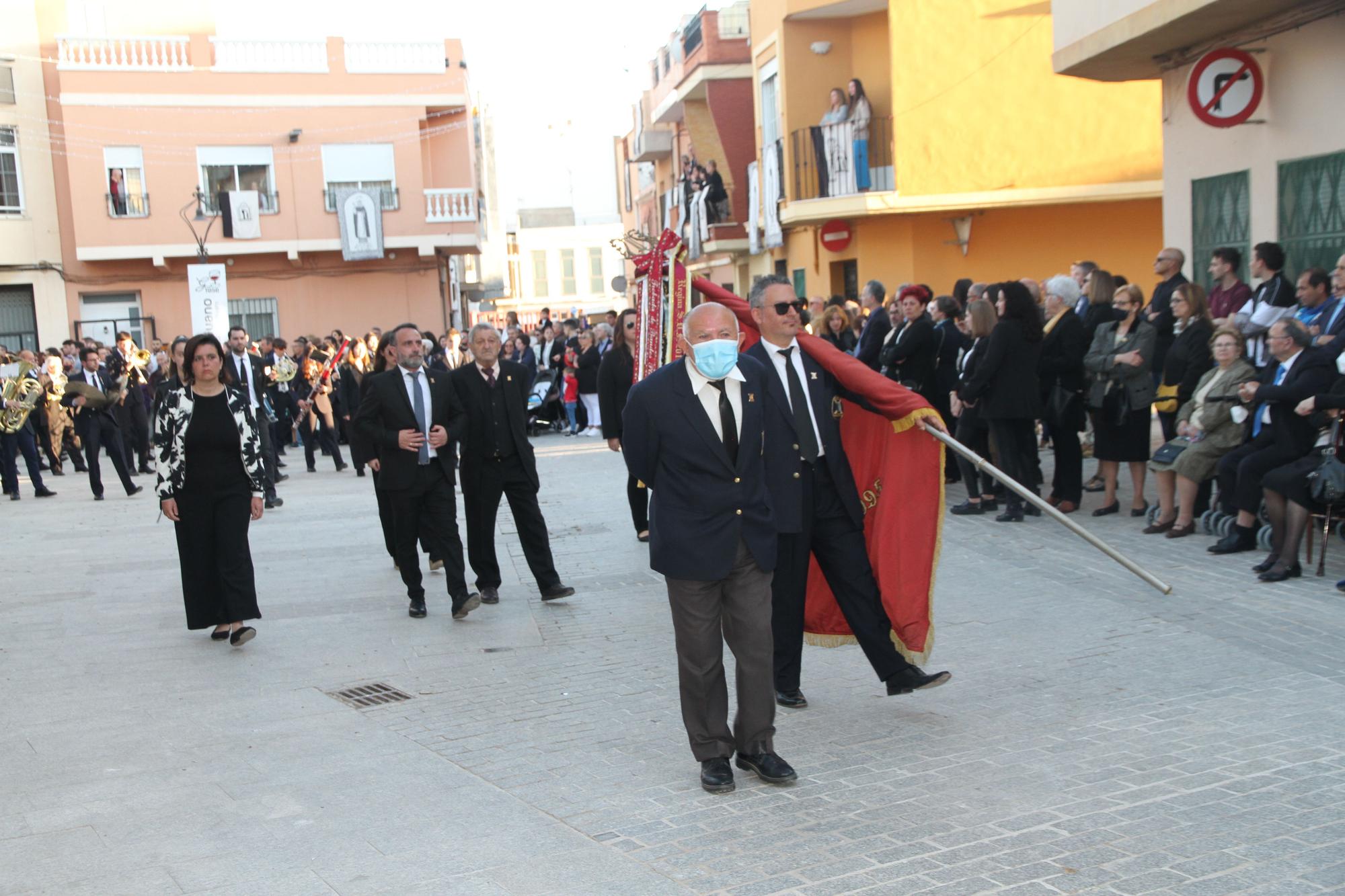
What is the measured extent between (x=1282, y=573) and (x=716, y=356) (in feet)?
16.2

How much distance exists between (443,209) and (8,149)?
34.5 feet

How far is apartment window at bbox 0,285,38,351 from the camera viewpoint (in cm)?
3266

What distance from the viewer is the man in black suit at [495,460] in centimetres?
902

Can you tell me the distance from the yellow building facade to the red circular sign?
5cm

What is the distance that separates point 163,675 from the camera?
24.9ft

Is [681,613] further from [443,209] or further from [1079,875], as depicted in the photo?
[443,209]

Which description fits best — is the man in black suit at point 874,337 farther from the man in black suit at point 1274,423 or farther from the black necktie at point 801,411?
the black necktie at point 801,411

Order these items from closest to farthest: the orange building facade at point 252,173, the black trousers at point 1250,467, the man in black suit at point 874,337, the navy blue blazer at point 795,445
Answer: the navy blue blazer at point 795,445 < the black trousers at point 1250,467 < the man in black suit at point 874,337 < the orange building facade at point 252,173

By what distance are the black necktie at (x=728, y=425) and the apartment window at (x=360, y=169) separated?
30.7m

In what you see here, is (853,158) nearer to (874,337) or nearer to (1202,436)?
(874,337)

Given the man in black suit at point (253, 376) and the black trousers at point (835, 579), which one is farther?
the man in black suit at point (253, 376)

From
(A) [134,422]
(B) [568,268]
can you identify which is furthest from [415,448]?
(B) [568,268]

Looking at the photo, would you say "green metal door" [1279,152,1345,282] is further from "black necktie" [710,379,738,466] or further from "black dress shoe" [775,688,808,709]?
"black necktie" [710,379,738,466]

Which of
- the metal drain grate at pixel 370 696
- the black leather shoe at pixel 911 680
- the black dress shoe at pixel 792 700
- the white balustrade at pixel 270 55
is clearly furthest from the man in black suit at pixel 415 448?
the white balustrade at pixel 270 55
